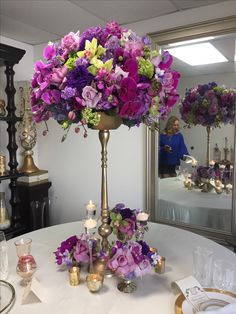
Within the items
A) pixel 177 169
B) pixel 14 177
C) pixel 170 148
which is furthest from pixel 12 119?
pixel 177 169

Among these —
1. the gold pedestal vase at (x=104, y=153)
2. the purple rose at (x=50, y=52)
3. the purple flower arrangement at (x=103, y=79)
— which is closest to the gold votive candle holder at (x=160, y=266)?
the gold pedestal vase at (x=104, y=153)

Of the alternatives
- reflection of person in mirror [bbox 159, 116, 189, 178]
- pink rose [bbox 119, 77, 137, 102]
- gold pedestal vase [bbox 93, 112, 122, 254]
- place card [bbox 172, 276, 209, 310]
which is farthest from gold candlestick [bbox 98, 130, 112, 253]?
reflection of person in mirror [bbox 159, 116, 189, 178]

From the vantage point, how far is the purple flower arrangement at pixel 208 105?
1.95m

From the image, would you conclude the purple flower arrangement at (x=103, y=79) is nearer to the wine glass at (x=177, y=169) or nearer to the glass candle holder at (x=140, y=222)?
the glass candle holder at (x=140, y=222)

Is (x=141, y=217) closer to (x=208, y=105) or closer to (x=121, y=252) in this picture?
(x=121, y=252)

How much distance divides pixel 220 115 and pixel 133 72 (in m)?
1.25

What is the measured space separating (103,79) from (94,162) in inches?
68.1

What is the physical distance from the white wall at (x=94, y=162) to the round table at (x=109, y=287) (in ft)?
3.13

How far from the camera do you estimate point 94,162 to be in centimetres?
265

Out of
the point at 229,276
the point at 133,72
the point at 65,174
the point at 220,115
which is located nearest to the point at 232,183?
the point at 220,115

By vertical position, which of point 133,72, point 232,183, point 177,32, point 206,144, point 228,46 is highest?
point 177,32

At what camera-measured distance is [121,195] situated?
8.22 ft

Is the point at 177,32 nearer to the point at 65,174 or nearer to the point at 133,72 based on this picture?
the point at 133,72

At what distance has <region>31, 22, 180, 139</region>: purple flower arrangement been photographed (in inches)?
37.9
